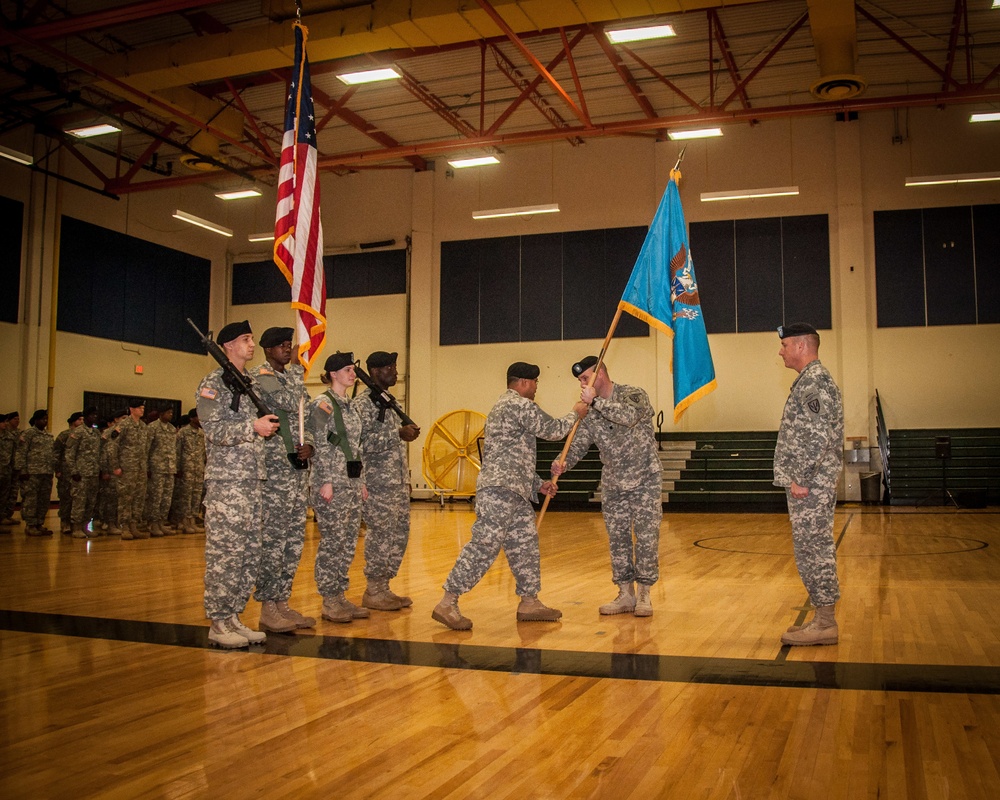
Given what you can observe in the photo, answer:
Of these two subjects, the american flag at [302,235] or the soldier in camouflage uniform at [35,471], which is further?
the soldier in camouflage uniform at [35,471]

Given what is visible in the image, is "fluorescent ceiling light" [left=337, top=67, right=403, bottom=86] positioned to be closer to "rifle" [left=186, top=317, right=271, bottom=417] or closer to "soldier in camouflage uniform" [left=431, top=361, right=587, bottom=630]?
"soldier in camouflage uniform" [left=431, top=361, right=587, bottom=630]

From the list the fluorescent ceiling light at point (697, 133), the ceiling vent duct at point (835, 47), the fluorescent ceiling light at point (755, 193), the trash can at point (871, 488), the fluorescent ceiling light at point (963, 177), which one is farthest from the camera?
the trash can at point (871, 488)

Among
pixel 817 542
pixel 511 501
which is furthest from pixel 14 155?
pixel 817 542

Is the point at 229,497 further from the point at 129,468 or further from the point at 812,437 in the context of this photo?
the point at 129,468

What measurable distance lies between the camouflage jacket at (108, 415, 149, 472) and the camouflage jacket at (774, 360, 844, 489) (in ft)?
31.8

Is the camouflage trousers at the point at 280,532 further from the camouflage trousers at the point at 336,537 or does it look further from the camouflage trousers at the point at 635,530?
the camouflage trousers at the point at 635,530

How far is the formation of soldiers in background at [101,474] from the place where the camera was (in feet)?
38.4

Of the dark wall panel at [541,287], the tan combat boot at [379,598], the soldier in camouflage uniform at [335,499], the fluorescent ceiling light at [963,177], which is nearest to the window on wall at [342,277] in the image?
the dark wall panel at [541,287]

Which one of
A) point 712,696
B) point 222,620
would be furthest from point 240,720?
point 712,696

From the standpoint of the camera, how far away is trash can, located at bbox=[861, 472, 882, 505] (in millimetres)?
15891

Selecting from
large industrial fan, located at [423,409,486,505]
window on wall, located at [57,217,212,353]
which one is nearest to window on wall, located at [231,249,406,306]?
window on wall, located at [57,217,212,353]

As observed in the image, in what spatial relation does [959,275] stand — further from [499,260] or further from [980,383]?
[499,260]

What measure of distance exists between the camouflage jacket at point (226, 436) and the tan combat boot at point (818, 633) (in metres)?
2.95

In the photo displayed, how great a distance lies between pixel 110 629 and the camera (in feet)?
16.6
